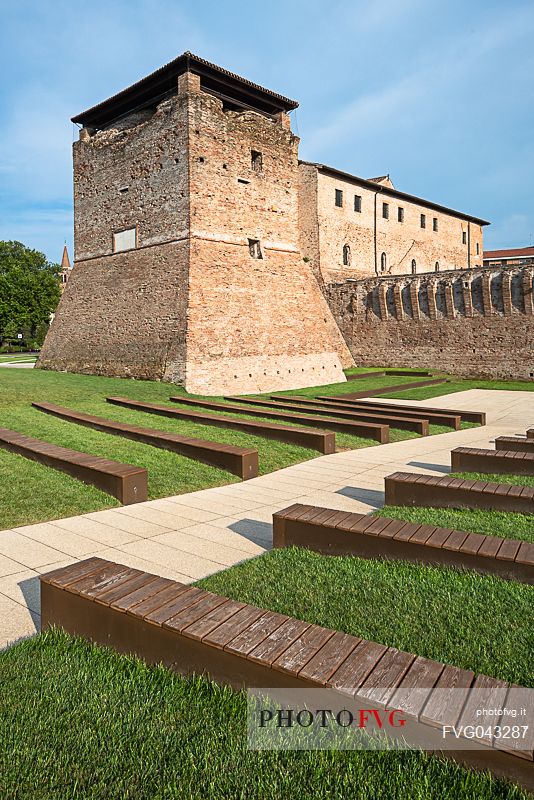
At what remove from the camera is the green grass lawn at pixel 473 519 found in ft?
14.8

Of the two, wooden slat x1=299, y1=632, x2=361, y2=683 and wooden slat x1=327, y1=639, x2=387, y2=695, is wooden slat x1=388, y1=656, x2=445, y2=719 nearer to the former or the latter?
wooden slat x1=327, y1=639, x2=387, y2=695

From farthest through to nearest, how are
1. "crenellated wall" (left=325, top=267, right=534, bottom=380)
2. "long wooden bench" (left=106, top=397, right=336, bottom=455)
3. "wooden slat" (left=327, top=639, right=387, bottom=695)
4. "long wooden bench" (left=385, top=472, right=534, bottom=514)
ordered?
"crenellated wall" (left=325, top=267, right=534, bottom=380) → "long wooden bench" (left=106, top=397, right=336, bottom=455) → "long wooden bench" (left=385, top=472, right=534, bottom=514) → "wooden slat" (left=327, top=639, right=387, bottom=695)

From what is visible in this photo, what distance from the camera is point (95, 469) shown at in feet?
20.5

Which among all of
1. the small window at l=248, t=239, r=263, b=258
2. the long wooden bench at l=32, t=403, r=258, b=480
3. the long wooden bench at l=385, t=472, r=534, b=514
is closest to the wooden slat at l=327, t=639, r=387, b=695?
the long wooden bench at l=385, t=472, r=534, b=514

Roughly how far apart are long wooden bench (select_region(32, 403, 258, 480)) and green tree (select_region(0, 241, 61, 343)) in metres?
44.1

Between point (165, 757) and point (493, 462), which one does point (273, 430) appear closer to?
point (493, 462)

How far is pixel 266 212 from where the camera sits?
20797mm

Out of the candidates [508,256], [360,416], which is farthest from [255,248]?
[508,256]

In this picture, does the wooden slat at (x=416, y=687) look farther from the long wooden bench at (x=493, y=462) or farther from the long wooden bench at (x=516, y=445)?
the long wooden bench at (x=516, y=445)

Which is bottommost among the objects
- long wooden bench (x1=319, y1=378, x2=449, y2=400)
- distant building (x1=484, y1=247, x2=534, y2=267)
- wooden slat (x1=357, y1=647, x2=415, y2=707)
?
wooden slat (x1=357, y1=647, x2=415, y2=707)

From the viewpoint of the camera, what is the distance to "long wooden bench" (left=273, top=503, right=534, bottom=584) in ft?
11.6

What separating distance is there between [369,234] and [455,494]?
3086 cm

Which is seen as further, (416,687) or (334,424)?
(334,424)

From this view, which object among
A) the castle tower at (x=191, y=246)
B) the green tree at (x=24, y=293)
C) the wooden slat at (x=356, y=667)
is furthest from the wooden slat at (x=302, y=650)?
the green tree at (x=24, y=293)
